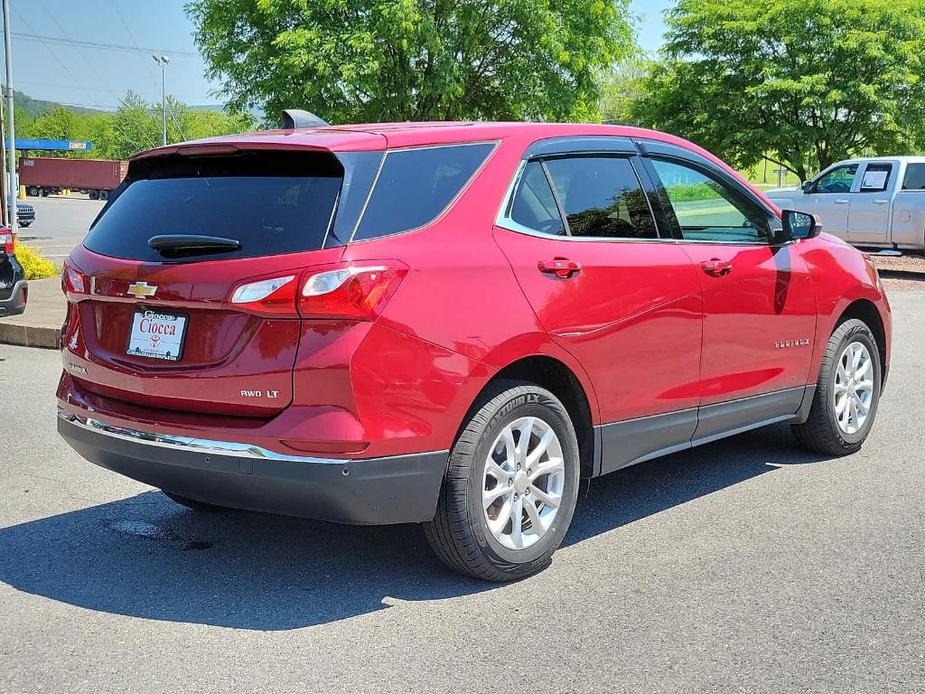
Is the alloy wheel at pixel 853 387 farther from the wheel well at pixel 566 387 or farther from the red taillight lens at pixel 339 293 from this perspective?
the red taillight lens at pixel 339 293

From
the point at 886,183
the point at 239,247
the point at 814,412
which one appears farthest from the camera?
the point at 886,183

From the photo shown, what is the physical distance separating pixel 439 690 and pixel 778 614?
1351 millimetres

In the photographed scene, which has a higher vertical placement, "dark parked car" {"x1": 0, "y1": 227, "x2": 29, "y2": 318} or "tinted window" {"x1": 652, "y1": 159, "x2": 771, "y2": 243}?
"tinted window" {"x1": 652, "y1": 159, "x2": 771, "y2": 243}

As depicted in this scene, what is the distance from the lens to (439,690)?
3291 mm

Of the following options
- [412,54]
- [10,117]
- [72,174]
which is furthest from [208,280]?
[72,174]

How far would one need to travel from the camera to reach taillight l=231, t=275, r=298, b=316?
3713 millimetres

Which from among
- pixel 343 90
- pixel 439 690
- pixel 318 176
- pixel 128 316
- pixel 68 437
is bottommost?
pixel 439 690

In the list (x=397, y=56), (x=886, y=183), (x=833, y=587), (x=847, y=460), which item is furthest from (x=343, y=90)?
(x=833, y=587)

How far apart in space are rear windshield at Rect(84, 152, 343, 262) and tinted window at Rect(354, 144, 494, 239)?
158mm

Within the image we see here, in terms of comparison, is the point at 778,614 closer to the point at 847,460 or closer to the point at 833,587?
the point at 833,587

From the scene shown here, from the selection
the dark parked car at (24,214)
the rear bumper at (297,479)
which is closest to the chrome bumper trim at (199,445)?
the rear bumper at (297,479)

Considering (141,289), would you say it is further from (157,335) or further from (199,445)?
(199,445)

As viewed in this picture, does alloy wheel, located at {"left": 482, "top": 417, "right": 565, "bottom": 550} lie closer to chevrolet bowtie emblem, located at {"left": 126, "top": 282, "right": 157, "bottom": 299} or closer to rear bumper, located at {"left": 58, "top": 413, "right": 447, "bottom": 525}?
rear bumper, located at {"left": 58, "top": 413, "right": 447, "bottom": 525}

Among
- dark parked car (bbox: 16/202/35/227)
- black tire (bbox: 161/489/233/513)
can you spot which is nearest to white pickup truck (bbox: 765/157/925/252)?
black tire (bbox: 161/489/233/513)
